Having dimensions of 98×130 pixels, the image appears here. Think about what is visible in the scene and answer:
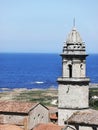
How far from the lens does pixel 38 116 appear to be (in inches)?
1901

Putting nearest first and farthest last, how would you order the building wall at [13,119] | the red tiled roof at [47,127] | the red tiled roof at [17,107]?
the red tiled roof at [47,127], the building wall at [13,119], the red tiled roof at [17,107]

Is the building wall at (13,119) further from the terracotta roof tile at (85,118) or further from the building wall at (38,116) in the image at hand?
the terracotta roof tile at (85,118)

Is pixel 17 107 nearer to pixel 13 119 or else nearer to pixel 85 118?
pixel 13 119

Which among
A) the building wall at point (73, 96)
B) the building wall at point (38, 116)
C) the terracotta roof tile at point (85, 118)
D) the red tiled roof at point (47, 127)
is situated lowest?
the red tiled roof at point (47, 127)

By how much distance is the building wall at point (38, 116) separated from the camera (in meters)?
46.7

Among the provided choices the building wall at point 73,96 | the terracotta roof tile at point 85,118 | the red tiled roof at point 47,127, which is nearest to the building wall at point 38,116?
the red tiled roof at point 47,127

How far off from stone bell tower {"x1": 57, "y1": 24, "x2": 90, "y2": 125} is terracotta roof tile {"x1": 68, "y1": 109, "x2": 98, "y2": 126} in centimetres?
217

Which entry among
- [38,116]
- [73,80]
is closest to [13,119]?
[38,116]

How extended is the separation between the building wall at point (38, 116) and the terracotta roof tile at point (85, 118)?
5679mm

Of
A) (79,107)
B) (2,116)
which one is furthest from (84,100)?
(2,116)

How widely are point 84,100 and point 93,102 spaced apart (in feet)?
107

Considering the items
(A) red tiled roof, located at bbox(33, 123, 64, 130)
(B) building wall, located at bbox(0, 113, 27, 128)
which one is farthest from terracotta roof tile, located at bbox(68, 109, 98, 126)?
(B) building wall, located at bbox(0, 113, 27, 128)

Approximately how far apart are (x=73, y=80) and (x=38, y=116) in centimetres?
591

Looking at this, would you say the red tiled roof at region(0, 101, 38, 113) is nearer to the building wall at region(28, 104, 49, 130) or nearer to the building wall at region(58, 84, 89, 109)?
the building wall at region(28, 104, 49, 130)
